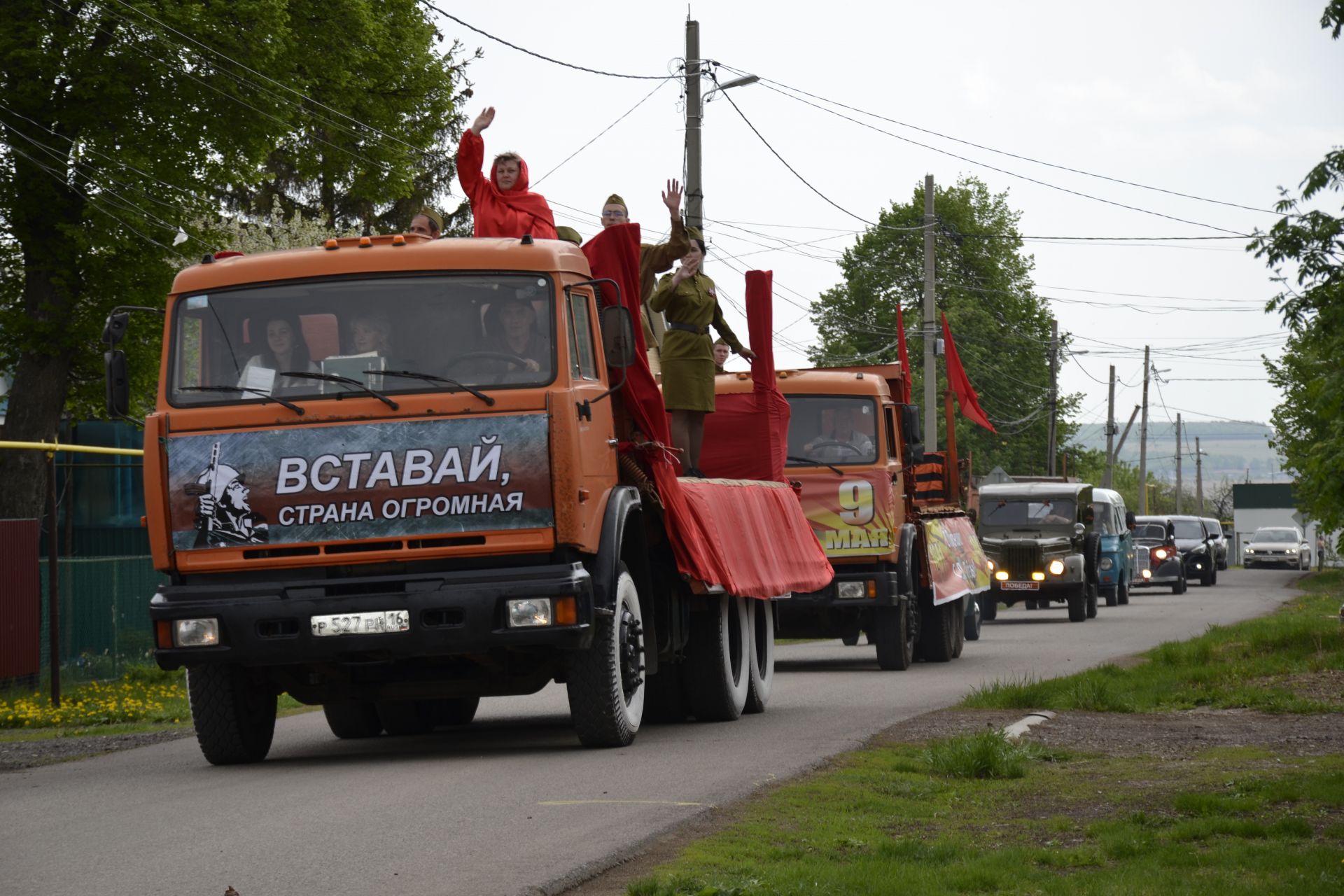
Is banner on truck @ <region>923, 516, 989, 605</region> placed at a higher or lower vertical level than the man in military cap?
lower

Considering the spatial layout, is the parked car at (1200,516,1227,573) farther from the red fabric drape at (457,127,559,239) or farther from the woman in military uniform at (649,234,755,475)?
the red fabric drape at (457,127,559,239)

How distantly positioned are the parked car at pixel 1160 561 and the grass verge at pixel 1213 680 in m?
24.9

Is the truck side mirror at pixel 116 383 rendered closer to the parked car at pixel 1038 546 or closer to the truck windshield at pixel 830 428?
the truck windshield at pixel 830 428

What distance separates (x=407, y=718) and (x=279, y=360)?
144 inches

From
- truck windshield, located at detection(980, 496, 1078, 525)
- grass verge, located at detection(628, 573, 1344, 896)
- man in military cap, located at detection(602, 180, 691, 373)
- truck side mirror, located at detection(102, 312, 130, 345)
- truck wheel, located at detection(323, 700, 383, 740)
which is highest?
man in military cap, located at detection(602, 180, 691, 373)

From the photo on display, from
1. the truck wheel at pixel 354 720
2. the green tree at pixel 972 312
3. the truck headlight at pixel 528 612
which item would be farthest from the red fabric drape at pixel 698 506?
the green tree at pixel 972 312

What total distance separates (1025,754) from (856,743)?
→ 1.34 m

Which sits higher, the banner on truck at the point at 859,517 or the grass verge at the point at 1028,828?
the banner on truck at the point at 859,517

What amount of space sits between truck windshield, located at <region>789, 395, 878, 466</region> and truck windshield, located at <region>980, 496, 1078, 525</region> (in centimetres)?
1526

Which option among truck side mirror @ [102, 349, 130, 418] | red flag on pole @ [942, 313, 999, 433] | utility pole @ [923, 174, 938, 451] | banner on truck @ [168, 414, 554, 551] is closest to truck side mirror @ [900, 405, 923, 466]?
red flag on pole @ [942, 313, 999, 433]

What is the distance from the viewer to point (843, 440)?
1823 cm

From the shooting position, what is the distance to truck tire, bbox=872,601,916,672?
18438 mm

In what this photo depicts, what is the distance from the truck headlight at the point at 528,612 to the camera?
9.56 m

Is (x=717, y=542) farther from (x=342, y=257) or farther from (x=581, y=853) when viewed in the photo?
(x=581, y=853)
